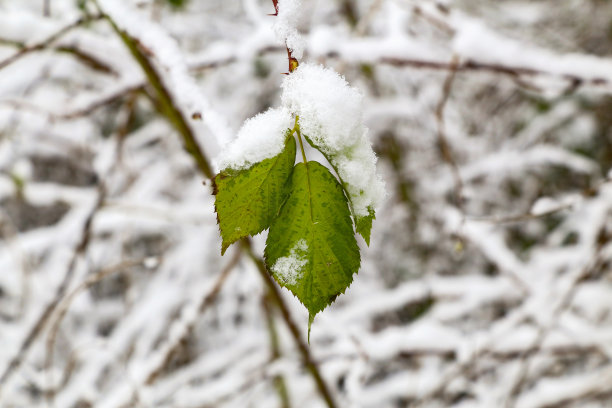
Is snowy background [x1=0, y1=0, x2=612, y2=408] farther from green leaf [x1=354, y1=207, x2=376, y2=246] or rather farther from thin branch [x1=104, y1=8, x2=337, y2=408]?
green leaf [x1=354, y1=207, x2=376, y2=246]

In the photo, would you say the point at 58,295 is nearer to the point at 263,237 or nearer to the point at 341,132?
the point at 263,237

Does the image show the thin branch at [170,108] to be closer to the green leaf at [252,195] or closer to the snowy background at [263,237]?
the snowy background at [263,237]

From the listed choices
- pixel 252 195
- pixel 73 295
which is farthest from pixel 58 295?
pixel 252 195

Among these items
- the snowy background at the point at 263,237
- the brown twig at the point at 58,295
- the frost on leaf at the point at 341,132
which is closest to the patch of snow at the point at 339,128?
the frost on leaf at the point at 341,132

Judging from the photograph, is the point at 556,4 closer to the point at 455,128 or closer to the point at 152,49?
the point at 455,128

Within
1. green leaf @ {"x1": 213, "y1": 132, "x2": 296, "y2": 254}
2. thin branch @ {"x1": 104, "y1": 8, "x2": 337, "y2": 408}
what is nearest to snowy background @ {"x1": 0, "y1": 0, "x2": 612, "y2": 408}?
thin branch @ {"x1": 104, "y1": 8, "x2": 337, "y2": 408}
